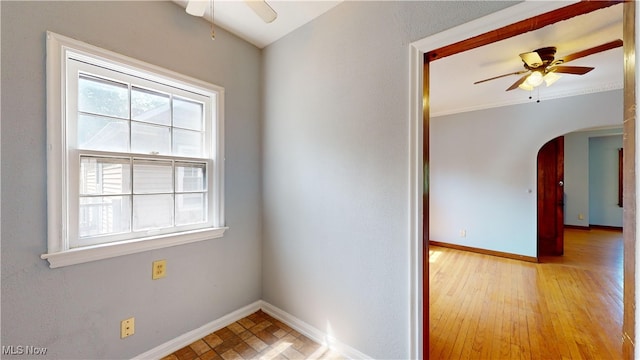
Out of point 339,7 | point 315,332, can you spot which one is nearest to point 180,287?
point 315,332

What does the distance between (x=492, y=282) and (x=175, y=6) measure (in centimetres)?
406

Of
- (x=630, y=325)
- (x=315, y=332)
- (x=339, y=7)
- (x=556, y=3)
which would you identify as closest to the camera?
(x=630, y=325)

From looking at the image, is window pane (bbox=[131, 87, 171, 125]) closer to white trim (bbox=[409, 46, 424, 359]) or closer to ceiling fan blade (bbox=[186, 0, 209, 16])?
ceiling fan blade (bbox=[186, 0, 209, 16])

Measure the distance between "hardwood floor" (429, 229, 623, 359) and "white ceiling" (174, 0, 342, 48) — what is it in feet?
8.58

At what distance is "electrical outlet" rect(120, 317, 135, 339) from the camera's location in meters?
1.57

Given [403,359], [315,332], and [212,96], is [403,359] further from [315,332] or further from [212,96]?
[212,96]

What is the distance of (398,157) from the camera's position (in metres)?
1.50

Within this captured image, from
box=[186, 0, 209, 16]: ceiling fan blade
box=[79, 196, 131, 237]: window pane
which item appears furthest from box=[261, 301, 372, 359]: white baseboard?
box=[186, 0, 209, 16]: ceiling fan blade

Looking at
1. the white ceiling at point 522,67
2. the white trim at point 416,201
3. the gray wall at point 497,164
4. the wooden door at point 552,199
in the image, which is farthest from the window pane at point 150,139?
the wooden door at point 552,199

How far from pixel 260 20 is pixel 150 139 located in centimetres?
120

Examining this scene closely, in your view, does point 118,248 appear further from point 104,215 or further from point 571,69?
point 571,69

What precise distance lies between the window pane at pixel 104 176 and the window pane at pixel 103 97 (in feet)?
0.98

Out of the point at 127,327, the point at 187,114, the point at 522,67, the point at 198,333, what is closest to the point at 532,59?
the point at 522,67

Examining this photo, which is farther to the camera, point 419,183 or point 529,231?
point 529,231
